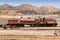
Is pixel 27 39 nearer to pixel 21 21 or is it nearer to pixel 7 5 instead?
pixel 21 21

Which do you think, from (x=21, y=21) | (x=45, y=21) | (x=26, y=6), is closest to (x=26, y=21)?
(x=21, y=21)

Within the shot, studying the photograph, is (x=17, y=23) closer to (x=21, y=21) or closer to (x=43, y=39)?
(x=21, y=21)

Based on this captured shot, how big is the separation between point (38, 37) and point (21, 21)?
12247 mm

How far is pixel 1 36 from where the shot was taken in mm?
17266

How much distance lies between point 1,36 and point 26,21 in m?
11.7

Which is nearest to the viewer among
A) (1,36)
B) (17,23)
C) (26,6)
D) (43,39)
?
(43,39)

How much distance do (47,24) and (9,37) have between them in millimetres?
11913

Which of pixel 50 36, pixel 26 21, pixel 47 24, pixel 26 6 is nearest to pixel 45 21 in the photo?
pixel 47 24

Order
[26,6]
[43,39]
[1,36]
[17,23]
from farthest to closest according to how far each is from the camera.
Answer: [26,6] < [17,23] < [1,36] < [43,39]

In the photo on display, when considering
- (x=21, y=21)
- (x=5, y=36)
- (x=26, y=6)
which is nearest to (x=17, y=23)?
Result: (x=21, y=21)

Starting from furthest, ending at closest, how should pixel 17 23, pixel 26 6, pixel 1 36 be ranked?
pixel 26 6 → pixel 17 23 → pixel 1 36

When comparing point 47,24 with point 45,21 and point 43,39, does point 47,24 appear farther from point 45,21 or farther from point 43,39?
point 43,39

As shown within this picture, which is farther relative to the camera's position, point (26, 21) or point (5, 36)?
point (26, 21)

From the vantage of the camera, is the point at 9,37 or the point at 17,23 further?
the point at 17,23
